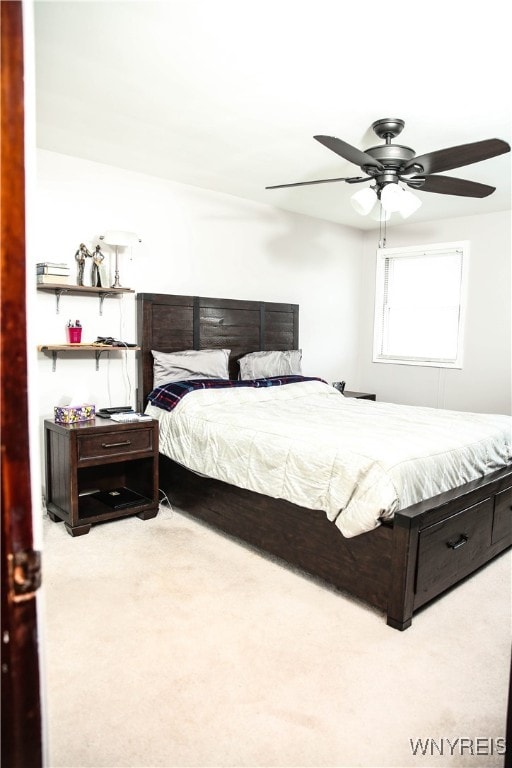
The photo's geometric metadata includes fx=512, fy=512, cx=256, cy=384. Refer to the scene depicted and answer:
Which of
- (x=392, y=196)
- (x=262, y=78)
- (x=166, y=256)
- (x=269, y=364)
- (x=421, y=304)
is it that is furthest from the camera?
(x=421, y=304)

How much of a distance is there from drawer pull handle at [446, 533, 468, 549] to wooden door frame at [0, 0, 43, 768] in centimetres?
209

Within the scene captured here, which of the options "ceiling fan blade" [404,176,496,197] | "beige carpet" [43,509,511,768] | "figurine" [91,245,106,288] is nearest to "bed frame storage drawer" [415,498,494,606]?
"beige carpet" [43,509,511,768]

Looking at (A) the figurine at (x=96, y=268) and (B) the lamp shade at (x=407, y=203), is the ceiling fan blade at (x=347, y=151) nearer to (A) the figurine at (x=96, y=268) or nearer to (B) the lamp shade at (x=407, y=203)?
(B) the lamp shade at (x=407, y=203)

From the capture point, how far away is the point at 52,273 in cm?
336

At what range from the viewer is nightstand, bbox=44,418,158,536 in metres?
3.19

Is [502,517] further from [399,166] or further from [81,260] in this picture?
[81,260]

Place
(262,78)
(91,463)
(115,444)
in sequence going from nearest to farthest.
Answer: (262,78)
(91,463)
(115,444)

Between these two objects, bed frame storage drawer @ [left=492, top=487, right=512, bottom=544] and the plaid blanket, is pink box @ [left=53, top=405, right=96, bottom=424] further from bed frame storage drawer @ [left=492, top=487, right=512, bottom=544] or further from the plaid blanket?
bed frame storage drawer @ [left=492, top=487, right=512, bottom=544]

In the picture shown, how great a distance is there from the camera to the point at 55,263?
3.48 meters

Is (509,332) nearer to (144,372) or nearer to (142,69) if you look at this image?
(144,372)

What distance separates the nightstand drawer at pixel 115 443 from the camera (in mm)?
3217

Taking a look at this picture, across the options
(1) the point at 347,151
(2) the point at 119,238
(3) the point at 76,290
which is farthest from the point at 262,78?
(3) the point at 76,290

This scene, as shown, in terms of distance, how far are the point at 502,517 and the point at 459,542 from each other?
56 centimetres

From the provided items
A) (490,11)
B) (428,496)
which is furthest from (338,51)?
(428,496)
